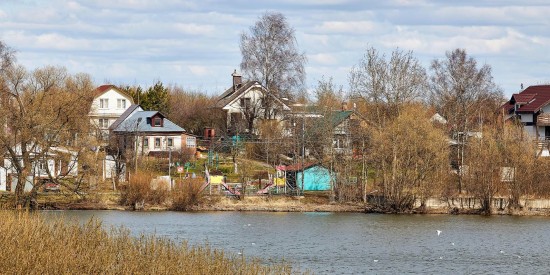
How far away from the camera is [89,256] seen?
22625mm

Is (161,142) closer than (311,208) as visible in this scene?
No

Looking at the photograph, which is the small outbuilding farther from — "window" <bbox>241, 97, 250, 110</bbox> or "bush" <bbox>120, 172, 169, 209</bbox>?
"window" <bbox>241, 97, 250, 110</bbox>

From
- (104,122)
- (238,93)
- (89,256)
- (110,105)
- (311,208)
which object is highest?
(238,93)

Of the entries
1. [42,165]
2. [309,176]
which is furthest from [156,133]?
[42,165]

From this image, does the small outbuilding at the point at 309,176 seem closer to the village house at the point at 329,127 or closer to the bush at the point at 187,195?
the village house at the point at 329,127

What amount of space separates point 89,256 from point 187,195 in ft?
109

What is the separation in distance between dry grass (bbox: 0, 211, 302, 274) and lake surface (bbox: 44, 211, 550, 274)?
9596mm

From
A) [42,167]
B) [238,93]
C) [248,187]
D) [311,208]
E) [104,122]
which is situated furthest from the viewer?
[104,122]

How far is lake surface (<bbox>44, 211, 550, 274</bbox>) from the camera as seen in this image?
36.3 m

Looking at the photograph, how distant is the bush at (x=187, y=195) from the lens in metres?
55.9

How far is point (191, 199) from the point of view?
5616cm

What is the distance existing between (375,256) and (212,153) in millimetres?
34733

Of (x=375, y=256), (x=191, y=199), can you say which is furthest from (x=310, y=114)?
(x=375, y=256)

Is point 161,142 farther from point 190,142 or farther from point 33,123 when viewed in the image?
point 33,123
